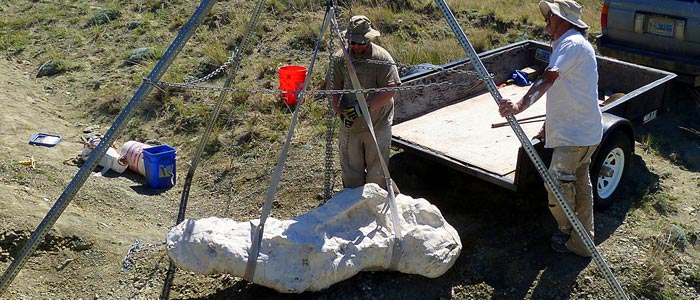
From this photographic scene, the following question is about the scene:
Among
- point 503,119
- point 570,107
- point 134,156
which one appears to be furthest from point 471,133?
point 134,156

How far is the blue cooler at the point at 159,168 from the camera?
7668 mm

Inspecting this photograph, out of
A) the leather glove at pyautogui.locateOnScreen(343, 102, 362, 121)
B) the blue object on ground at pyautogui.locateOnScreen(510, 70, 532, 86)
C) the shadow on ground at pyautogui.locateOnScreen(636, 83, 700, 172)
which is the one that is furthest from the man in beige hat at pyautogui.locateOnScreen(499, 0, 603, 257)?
the blue object on ground at pyautogui.locateOnScreen(510, 70, 532, 86)

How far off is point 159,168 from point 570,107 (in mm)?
4157

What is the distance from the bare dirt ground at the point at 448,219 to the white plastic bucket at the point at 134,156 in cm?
10

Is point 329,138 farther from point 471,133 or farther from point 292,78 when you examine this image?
point 292,78

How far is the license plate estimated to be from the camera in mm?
8516

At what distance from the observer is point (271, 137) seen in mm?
8461

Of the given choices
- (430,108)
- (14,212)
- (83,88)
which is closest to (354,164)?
(430,108)

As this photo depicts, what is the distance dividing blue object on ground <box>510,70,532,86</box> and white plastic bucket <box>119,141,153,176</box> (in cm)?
397

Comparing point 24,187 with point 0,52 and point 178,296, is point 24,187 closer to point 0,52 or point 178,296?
point 178,296

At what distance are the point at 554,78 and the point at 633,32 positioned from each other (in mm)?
4425

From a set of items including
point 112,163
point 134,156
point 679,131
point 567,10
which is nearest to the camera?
point 567,10

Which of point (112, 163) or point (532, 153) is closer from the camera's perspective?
point (532, 153)

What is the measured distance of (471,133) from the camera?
704 centimetres
